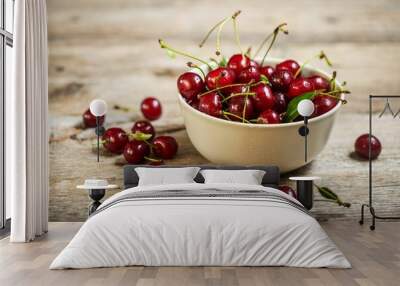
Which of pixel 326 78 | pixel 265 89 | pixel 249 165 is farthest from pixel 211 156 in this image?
pixel 326 78

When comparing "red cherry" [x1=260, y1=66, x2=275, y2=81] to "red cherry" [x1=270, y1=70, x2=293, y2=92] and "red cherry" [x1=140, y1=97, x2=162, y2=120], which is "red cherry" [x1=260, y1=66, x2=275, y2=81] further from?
"red cherry" [x1=140, y1=97, x2=162, y2=120]

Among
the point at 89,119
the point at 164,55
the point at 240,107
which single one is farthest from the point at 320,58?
the point at 89,119

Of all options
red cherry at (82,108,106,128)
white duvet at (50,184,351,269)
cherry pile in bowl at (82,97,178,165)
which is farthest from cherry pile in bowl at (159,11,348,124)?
white duvet at (50,184,351,269)

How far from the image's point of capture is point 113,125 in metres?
5.86

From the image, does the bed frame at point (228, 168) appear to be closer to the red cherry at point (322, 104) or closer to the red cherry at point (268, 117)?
the red cherry at point (268, 117)

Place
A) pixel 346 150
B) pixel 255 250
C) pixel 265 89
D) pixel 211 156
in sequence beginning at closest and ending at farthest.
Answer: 1. pixel 255 250
2. pixel 265 89
3. pixel 211 156
4. pixel 346 150

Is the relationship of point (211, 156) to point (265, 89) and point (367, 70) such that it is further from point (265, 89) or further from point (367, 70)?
point (367, 70)

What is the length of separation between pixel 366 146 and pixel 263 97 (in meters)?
1.36

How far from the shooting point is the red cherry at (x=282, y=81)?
→ 17.2ft

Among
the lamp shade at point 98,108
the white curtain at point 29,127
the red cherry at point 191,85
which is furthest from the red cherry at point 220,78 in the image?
the white curtain at point 29,127

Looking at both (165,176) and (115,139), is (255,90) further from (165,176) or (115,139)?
(115,139)

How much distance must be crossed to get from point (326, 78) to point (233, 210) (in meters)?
2.20

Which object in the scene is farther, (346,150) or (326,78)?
(346,150)

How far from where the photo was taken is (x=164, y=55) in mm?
5918
